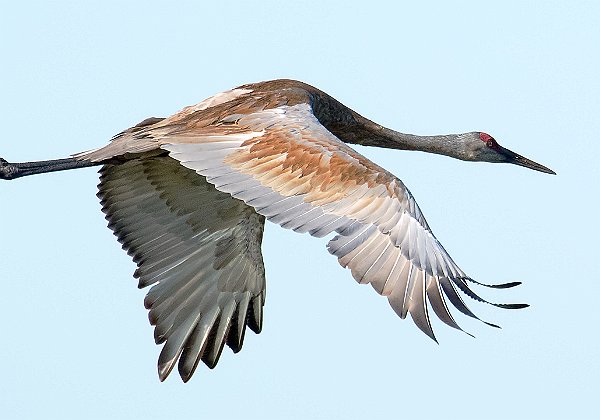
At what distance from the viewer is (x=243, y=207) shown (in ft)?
40.6

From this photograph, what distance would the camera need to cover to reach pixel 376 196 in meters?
9.97

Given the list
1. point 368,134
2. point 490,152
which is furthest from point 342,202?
point 490,152

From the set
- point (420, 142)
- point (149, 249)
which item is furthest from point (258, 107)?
point (420, 142)

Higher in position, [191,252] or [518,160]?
[518,160]

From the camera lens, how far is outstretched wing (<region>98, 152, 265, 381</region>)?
40.3 ft

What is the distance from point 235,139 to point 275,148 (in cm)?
43

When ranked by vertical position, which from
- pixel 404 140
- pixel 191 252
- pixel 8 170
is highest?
pixel 8 170

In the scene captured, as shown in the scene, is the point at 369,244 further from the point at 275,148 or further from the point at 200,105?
the point at 200,105

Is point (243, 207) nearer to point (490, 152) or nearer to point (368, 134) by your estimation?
point (368, 134)

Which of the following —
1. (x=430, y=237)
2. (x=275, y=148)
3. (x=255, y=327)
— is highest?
(x=275, y=148)

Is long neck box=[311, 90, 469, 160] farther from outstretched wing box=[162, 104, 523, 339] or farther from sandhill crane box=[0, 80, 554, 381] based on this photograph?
outstretched wing box=[162, 104, 523, 339]

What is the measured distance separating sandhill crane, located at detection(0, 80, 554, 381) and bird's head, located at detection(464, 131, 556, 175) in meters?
0.99

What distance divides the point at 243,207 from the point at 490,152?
10.7ft

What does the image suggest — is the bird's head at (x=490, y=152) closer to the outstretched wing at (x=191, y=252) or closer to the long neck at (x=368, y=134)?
the long neck at (x=368, y=134)
